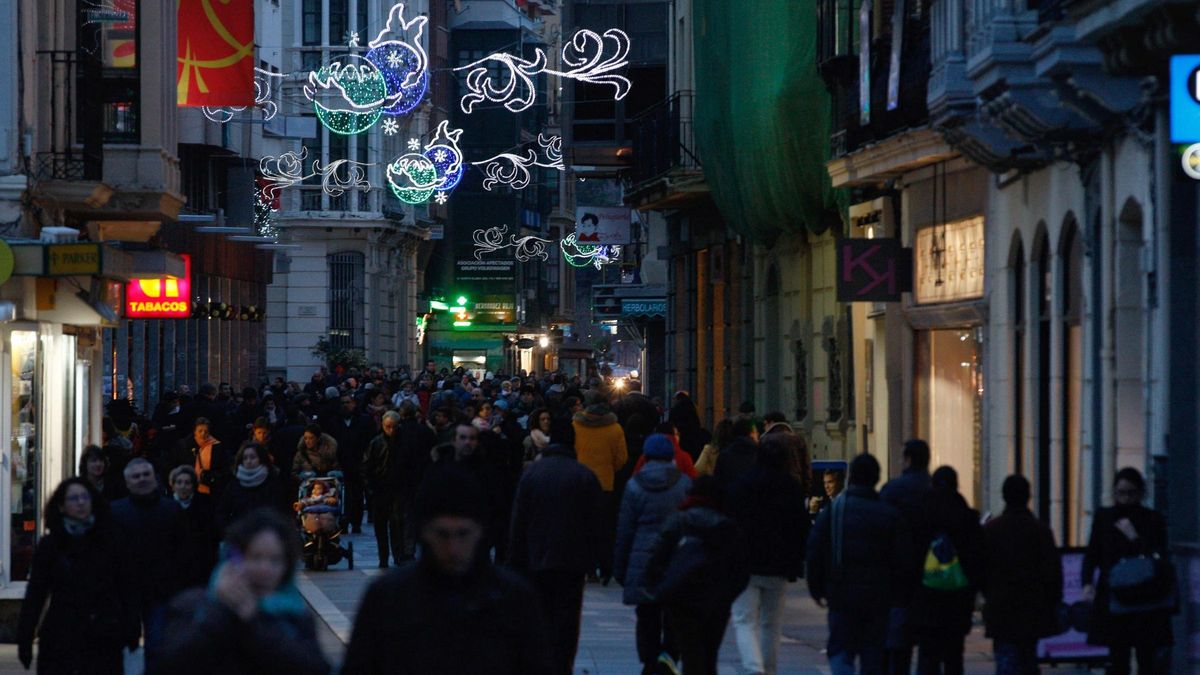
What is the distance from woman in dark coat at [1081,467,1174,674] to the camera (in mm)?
12688

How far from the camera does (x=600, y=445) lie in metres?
19.9

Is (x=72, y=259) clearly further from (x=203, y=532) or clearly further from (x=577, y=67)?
(x=577, y=67)

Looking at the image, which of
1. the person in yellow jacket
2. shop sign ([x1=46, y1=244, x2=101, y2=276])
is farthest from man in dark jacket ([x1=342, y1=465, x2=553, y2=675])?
the person in yellow jacket

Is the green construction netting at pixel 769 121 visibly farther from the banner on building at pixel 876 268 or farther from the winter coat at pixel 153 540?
the winter coat at pixel 153 540

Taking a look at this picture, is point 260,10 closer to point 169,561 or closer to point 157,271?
point 157,271

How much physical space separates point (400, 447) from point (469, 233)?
7410 cm

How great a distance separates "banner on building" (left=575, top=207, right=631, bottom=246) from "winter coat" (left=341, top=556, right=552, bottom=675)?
146 feet

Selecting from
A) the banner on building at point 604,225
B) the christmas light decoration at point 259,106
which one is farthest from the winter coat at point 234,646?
the banner on building at point 604,225

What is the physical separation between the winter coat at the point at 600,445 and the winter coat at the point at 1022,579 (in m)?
7.20

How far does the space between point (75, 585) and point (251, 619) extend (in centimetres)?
541

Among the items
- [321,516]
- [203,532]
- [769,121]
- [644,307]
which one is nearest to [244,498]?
[203,532]

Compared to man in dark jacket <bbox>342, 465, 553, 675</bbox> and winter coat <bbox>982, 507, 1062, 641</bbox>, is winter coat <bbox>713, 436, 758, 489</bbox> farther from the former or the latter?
man in dark jacket <bbox>342, 465, 553, 675</bbox>

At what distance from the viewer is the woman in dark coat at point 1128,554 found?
41.6 ft

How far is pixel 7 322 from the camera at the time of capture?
18.5 meters
